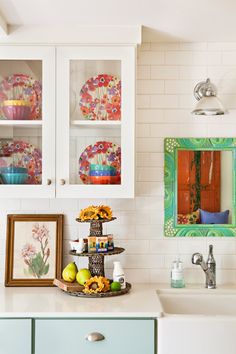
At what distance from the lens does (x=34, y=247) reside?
3.45 m

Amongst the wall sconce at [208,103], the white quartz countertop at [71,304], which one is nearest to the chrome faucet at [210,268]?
the white quartz countertop at [71,304]

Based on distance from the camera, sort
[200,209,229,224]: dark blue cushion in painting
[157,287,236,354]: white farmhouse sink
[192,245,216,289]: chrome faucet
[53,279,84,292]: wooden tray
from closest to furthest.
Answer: [157,287,236,354]: white farmhouse sink, [53,279,84,292]: wooden tray, [192,245,216,289]: chrome faucet, [200,209,229,224]: dark blue cushion in painting

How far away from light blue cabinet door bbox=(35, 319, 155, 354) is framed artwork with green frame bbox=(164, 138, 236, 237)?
0.84m

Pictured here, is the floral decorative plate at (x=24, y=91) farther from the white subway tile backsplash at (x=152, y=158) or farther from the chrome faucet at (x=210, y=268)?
the chrome faucet at (x=210, y=268)

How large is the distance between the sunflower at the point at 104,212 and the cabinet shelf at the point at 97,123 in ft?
1.49

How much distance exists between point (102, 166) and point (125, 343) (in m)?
0.95

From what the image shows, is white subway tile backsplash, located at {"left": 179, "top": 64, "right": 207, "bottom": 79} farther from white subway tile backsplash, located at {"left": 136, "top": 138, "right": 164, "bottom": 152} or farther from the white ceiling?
white subway tile backsplash, located at {"left": 136, "top": 138, "right": 164, "bottom": 152}

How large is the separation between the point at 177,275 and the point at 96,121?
100 cm

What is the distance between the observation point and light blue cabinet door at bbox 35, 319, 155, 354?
9.02 ft

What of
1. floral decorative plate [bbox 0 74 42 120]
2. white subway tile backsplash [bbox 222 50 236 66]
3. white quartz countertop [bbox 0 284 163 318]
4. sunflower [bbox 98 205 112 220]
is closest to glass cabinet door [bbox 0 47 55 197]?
floral decorative plate [bbox 0 74 42 120]

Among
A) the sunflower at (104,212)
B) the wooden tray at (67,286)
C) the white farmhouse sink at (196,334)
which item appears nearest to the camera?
the white farmhouse sink at (196,334)

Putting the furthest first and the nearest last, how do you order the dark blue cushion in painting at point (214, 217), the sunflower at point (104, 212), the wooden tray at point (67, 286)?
the dark blue cushion in painting at point (214, 217) → the sunflower at point (104, 212) → the wooden tray at point (67, 286)

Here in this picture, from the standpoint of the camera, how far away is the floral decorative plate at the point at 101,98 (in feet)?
10.4

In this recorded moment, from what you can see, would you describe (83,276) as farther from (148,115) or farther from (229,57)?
(229,57)
